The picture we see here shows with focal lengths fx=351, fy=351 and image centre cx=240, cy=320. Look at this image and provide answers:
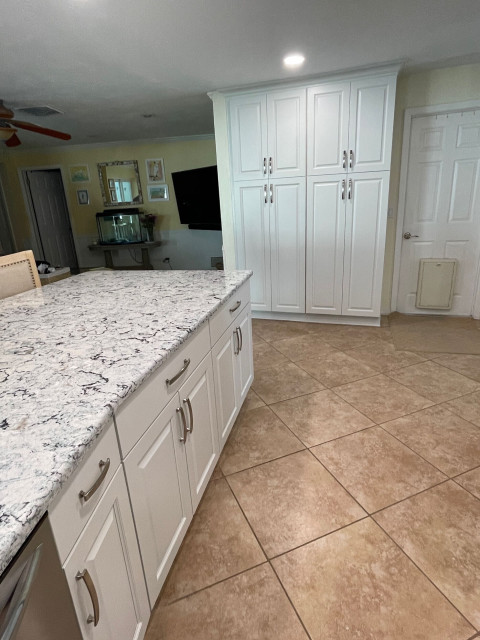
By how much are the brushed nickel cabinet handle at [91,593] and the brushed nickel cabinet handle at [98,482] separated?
138 millimetres

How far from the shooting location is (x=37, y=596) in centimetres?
55

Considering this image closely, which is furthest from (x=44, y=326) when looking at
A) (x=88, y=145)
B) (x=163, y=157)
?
(x=88, y=145)

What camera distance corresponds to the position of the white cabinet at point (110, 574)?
0.69m

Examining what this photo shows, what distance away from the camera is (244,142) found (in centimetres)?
336

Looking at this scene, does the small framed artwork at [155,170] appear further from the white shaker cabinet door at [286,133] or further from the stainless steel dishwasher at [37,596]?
the stainless steel dishwasher at [37,596]

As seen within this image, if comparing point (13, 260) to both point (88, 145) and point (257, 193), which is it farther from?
point (88, 145)

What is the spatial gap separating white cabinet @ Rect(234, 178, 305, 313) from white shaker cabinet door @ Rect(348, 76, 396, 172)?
538mm

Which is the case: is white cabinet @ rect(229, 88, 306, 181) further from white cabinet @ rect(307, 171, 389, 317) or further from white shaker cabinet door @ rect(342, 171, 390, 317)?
white shaker cabinet door @ rect(342, 171, 390, 317)

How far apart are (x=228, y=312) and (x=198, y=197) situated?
405cm

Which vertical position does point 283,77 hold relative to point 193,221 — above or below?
above

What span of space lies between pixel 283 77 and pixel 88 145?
419cm

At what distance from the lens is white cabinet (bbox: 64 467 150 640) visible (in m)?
0.69

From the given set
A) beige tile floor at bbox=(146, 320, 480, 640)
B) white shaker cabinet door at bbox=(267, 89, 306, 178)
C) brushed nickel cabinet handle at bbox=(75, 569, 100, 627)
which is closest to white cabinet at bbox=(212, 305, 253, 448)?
beige tile floor at bbox=(146, 320, 480, 640)

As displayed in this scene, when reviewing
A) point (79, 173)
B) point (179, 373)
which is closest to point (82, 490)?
point (179, 373)
